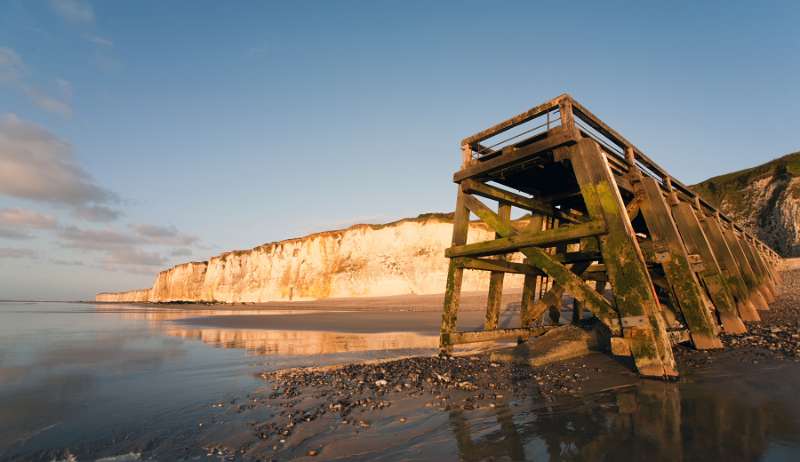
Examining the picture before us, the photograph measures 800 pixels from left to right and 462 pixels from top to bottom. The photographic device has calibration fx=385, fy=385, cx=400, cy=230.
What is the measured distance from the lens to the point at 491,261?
314 inches

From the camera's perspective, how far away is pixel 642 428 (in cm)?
332

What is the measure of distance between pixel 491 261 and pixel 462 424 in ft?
14.9

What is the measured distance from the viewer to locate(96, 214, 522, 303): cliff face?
4478cm

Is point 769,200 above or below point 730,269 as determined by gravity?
above

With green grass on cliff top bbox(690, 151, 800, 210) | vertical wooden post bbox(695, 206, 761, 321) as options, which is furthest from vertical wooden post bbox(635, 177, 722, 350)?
green grass on cliff top bbox(690, 151, 800, 210)

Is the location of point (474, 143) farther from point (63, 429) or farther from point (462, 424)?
point (63, 429)

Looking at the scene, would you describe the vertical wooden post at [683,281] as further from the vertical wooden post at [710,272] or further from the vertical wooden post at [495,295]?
the vertical wooden post at [495,295]

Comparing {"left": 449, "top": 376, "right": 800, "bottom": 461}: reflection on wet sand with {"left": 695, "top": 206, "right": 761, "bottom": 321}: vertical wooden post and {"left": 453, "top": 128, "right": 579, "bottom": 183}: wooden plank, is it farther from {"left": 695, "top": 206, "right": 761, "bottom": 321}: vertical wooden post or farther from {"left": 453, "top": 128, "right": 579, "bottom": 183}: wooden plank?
{"left": 695, "top": 206, "right": 761, "bottom": 321}: vertical wooden post

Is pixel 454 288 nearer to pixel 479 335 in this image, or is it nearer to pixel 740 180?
pixel 479 335

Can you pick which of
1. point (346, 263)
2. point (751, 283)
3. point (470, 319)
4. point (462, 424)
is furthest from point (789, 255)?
point (462, 424)

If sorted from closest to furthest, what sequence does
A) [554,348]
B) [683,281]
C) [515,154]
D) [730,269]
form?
[683,281]
[554,348]
[515,154]
[730,269]

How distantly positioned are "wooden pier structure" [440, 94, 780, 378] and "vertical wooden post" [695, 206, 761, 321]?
0.04 m

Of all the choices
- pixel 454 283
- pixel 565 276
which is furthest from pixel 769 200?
pixel 565 276

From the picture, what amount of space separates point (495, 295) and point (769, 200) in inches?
2035
